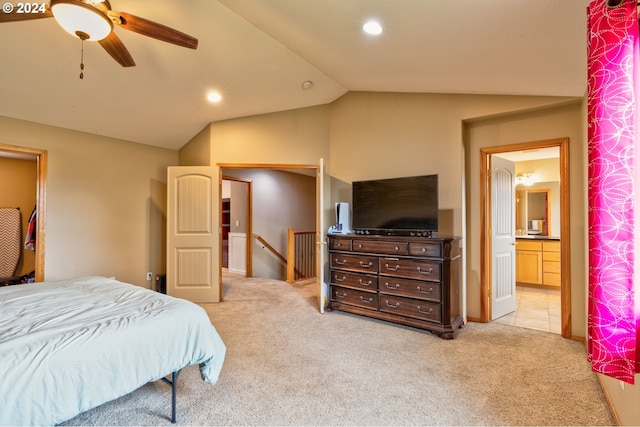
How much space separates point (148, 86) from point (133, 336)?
2.83m

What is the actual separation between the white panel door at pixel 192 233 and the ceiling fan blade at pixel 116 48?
2153 millimetres

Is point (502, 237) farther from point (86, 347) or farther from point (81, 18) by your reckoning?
point (81, 18)

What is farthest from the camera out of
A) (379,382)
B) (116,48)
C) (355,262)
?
(355,262)

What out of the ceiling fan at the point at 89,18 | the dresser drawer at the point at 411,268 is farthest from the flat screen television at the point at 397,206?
the ceiling fan at the point at 89,18

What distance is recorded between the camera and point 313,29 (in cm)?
253

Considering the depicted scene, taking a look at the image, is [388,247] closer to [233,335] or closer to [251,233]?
[233,335]

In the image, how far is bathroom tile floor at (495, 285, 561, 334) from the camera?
11.2 ft

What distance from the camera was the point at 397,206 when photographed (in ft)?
11.3

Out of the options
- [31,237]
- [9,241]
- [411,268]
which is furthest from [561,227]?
[9,241]

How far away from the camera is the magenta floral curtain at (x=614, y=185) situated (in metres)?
1.11

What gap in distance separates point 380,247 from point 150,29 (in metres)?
2.73

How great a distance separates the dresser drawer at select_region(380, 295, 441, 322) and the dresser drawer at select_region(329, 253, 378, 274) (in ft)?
1.11

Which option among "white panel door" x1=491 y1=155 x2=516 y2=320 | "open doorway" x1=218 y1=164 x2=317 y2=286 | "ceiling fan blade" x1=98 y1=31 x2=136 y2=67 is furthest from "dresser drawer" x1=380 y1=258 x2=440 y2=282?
"open doorway" x1=218 y1=164 x2=317 y2=286

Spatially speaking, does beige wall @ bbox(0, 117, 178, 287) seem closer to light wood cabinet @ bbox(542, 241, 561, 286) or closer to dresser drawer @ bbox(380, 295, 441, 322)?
dresser drawer @ bbox(380, 295, 441, 322)
